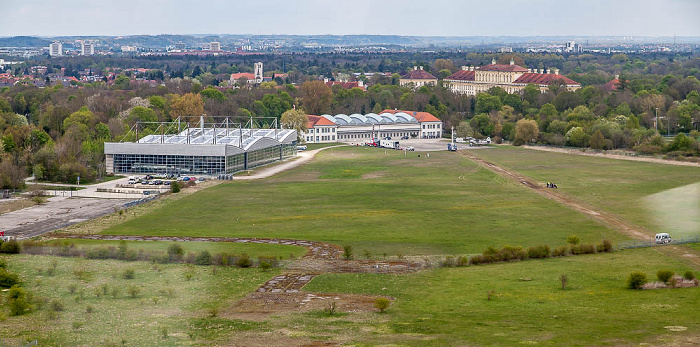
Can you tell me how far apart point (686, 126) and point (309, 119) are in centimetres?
4318

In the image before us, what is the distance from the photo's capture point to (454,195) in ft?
191

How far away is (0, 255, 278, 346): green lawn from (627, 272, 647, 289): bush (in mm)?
13975

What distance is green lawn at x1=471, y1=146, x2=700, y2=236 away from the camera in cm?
4883

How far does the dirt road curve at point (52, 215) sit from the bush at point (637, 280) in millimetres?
29201

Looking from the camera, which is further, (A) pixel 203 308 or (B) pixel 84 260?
(B) pixel 84 260

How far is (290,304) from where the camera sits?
30906mm

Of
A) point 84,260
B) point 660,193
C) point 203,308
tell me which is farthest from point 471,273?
point 660,193

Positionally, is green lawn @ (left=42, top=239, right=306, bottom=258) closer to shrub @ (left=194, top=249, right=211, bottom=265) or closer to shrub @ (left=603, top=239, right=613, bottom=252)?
shrub @ (left=194, top=249, right=211, bottom=265)

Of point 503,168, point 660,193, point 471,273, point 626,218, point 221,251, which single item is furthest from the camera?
point 503,168

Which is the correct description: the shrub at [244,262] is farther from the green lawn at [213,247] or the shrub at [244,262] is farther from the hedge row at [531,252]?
the hedge row at [531,252]

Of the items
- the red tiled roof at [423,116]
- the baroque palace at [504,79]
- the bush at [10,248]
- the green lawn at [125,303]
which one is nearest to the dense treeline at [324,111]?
the red tiled roof at [423,116]

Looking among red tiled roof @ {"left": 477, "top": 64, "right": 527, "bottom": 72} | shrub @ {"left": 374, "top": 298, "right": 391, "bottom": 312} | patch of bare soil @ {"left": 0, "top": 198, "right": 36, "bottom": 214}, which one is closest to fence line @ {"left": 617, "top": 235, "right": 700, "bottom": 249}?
shrub @ {"left": 374, "top": 298, "right": 391, "bottom": 312}

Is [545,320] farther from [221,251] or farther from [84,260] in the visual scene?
[84,260]

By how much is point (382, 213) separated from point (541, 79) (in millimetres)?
96816
